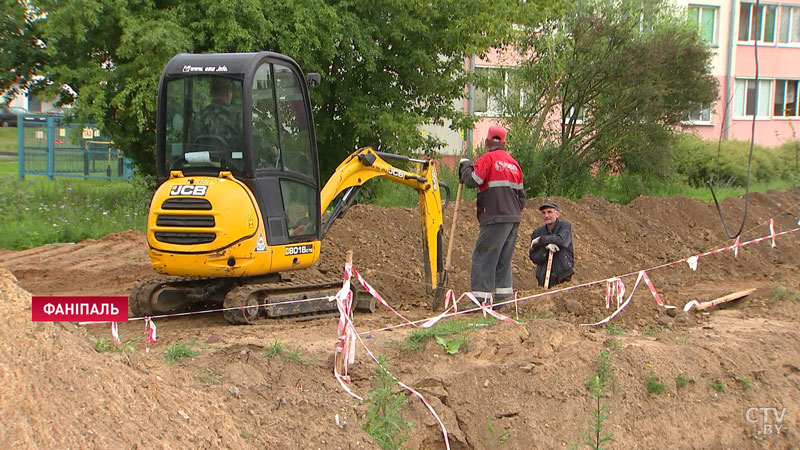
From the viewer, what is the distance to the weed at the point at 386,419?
5910 mm

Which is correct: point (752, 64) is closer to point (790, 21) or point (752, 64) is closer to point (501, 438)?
point (790, 21)

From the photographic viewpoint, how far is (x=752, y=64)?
3278cm

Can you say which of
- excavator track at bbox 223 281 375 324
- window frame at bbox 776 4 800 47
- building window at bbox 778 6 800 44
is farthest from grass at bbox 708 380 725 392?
building window at bbox 778 6 800 44

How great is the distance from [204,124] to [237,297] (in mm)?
1758

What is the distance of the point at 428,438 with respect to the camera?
629 centimetres

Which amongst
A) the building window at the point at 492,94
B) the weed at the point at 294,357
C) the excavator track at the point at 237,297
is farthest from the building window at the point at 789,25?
the weed at the point at 294,357

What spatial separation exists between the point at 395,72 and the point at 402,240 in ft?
14.3

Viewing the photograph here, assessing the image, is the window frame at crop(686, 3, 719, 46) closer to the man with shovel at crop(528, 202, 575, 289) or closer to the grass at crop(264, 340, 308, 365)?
the man with shovel at crop(528, 202, 575, 289)

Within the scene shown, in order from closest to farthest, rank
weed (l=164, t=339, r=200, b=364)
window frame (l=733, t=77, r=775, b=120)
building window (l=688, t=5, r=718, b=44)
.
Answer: weed (l=164, t=339, r=200, b=364) → building window (l=688, t=5, r=718, b=44) → window frame (l=733, t=77, r=775, b=120)

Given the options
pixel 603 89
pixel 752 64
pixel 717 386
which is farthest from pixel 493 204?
pixel 752 64

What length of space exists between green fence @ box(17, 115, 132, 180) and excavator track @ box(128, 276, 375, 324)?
48.6 ft

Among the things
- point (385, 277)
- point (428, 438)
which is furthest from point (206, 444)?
point (385, 277)

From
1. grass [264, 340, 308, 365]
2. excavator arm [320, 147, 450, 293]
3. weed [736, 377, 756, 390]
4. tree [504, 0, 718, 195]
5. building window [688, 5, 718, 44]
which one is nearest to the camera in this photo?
grass [264, 340, 308, 365]

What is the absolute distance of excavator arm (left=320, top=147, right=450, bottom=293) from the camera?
9.35 m
